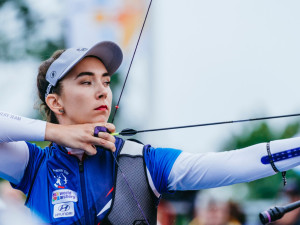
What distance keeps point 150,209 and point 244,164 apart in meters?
0.47

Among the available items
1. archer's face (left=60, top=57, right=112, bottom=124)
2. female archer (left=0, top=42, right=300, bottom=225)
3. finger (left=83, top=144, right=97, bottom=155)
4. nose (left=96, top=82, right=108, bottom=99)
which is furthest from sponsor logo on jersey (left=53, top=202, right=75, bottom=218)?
nose (left=96, top=82, right=108, bottom=99)

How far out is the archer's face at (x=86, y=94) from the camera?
2.73 metres

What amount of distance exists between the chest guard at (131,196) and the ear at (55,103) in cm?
44

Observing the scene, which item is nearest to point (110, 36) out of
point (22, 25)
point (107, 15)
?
point (107, 15)

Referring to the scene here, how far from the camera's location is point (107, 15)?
6320 millimetres

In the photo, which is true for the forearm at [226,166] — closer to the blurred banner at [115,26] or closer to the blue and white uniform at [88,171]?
the blue and white uniform at [88,171]

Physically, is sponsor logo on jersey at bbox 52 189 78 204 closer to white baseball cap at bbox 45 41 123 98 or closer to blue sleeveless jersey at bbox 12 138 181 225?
blue sleeveless jersey at bbox 12 138 181 225

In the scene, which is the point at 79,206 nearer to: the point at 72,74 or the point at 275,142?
the point at 72,74

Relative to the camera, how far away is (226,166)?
8.13 ft

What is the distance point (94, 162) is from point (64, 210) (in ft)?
0.86

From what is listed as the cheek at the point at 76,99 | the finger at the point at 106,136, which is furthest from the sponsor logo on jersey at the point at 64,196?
the cheek at the point at 76,99

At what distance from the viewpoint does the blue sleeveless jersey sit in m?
2.57

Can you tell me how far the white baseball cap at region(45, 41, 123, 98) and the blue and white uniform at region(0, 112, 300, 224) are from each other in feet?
0.93

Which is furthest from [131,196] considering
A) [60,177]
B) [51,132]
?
[51,132]
